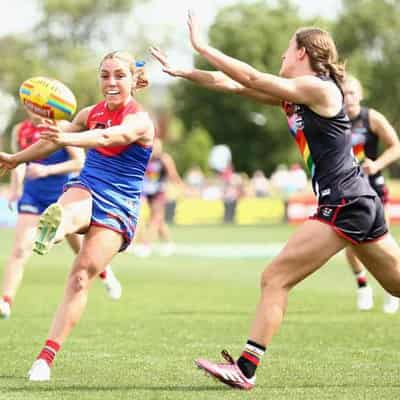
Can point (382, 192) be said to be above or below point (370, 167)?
above

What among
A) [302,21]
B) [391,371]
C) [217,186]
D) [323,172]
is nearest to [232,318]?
[391,371]

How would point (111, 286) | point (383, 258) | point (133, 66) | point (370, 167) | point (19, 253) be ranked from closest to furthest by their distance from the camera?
point (383, 258)
point (133, 66)
point (370, 167)
point (19, 253)
point (111, 286)

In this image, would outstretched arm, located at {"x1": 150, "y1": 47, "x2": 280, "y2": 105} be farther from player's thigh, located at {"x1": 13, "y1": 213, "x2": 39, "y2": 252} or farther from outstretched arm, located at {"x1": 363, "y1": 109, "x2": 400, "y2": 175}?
player's thigh, located at {"x1": 13, "y1": 213, "x2": 39, "y2": 252}

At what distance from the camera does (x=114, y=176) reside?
26.6 ft

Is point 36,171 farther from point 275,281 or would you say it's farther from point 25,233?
point 275,281

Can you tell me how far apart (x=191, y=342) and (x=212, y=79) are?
3034 millimetres

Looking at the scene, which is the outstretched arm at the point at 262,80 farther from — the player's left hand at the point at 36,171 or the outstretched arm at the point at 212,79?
the player's left hand at the point at 36,171

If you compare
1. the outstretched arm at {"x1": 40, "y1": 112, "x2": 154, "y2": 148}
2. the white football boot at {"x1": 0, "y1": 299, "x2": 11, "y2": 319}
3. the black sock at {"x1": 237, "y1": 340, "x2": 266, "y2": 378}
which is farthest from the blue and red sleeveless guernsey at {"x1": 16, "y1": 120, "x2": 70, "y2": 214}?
the black sock at {"x1": 237, "y1": 340, "x2": 266, "y2": 378}

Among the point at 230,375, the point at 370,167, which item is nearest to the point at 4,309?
the point at 370,167

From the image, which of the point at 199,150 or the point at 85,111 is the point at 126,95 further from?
the point at 199,150

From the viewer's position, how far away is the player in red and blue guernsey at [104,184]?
25.5 feet

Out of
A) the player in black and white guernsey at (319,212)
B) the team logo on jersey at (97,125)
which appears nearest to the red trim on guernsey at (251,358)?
the player in black and white guernsey at (319,212)

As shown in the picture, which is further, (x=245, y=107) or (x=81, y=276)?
(x=245, y=107)

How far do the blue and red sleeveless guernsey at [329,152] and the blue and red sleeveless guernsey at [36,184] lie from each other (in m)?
5.01
